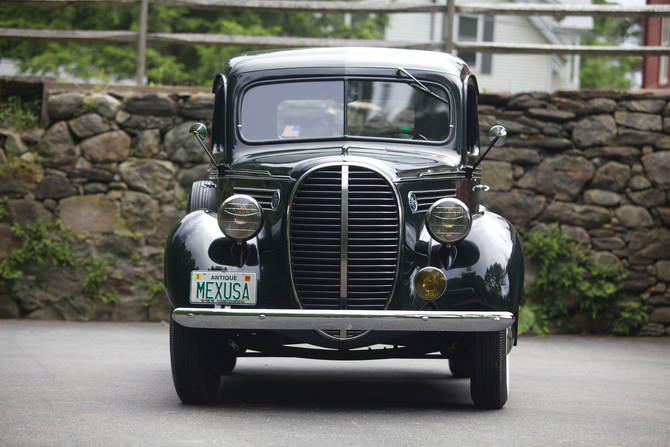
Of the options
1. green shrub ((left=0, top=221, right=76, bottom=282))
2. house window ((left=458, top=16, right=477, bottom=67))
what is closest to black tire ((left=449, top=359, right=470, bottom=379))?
green shrub ((left=0, top=221, right=76, bottom=282))

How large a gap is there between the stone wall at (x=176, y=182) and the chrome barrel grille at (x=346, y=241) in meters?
5.04

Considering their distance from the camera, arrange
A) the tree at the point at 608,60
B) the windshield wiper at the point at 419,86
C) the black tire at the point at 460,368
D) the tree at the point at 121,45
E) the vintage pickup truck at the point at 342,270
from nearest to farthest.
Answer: the vintage pickup truck at the point at 342,270 < the windshield wiper at the point at 419,86 < the black tire at the point at 460,368 < the tree at the point at 121,45 < the tree at the point at 608,60

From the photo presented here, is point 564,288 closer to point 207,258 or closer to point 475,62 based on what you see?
point 207,258

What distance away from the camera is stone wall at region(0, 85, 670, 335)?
29.1ft

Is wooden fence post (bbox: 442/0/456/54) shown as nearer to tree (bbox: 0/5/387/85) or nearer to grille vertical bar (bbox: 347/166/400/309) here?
grille vertical bar (bbox: 347/166/400/309)

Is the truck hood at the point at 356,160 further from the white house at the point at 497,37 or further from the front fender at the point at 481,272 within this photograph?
the white house at the point at 497,37

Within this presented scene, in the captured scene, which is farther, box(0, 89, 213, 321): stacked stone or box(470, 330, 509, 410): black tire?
box(0, 89, 213, 321): stacked stone

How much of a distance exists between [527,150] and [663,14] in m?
2.54

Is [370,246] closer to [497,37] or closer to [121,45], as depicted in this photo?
[121,45]

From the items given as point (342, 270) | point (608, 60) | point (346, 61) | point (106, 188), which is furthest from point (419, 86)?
point (608, 60)

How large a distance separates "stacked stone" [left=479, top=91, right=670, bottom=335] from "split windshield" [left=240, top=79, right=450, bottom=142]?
12.9ft

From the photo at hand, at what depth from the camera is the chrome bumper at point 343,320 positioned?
387 cm

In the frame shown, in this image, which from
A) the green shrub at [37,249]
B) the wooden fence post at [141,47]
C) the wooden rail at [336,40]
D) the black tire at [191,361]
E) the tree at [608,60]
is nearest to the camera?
the black tire at [191,361]

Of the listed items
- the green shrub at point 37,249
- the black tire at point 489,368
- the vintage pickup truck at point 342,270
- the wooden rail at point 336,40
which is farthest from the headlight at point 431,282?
the green shrub at point 37,249
